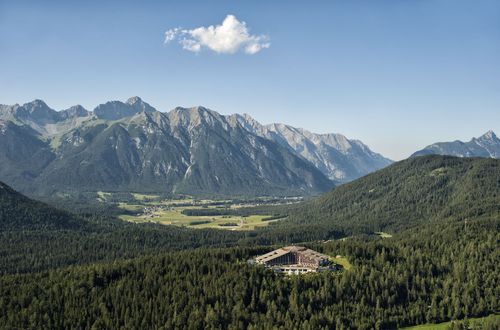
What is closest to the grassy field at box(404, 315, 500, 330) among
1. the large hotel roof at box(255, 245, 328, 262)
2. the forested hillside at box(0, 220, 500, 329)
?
the forested hillside at box(0, 220, 500, 329)

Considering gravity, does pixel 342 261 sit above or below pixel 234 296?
above

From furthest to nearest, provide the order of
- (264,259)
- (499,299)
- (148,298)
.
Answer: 1. (264,259)
2. (499,299)
3. (148,298)

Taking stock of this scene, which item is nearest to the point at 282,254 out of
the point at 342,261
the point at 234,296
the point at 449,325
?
the point at 342,261

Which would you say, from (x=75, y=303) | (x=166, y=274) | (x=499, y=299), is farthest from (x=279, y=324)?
(x=499, y=299)

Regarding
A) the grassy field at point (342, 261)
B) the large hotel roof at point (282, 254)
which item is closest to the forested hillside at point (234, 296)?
the grassy field at point (342, 261)

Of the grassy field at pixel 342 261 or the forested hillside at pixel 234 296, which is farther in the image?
the grassy field at pixel 342 261

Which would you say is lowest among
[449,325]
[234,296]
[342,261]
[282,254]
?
[449,325]

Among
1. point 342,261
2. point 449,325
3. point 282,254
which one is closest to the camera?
point 449,325

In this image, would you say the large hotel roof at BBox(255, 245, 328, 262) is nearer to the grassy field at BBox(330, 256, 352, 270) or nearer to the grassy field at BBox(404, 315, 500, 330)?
the grassy field at BBox(330, 256, 352, 270)

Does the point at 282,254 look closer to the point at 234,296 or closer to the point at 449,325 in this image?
the point at 234,296

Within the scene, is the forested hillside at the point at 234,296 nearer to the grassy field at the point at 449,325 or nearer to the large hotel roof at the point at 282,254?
the grassy field at the point at 449,325

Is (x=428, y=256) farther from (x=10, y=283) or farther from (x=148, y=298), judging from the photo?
(x=10, y=283)
